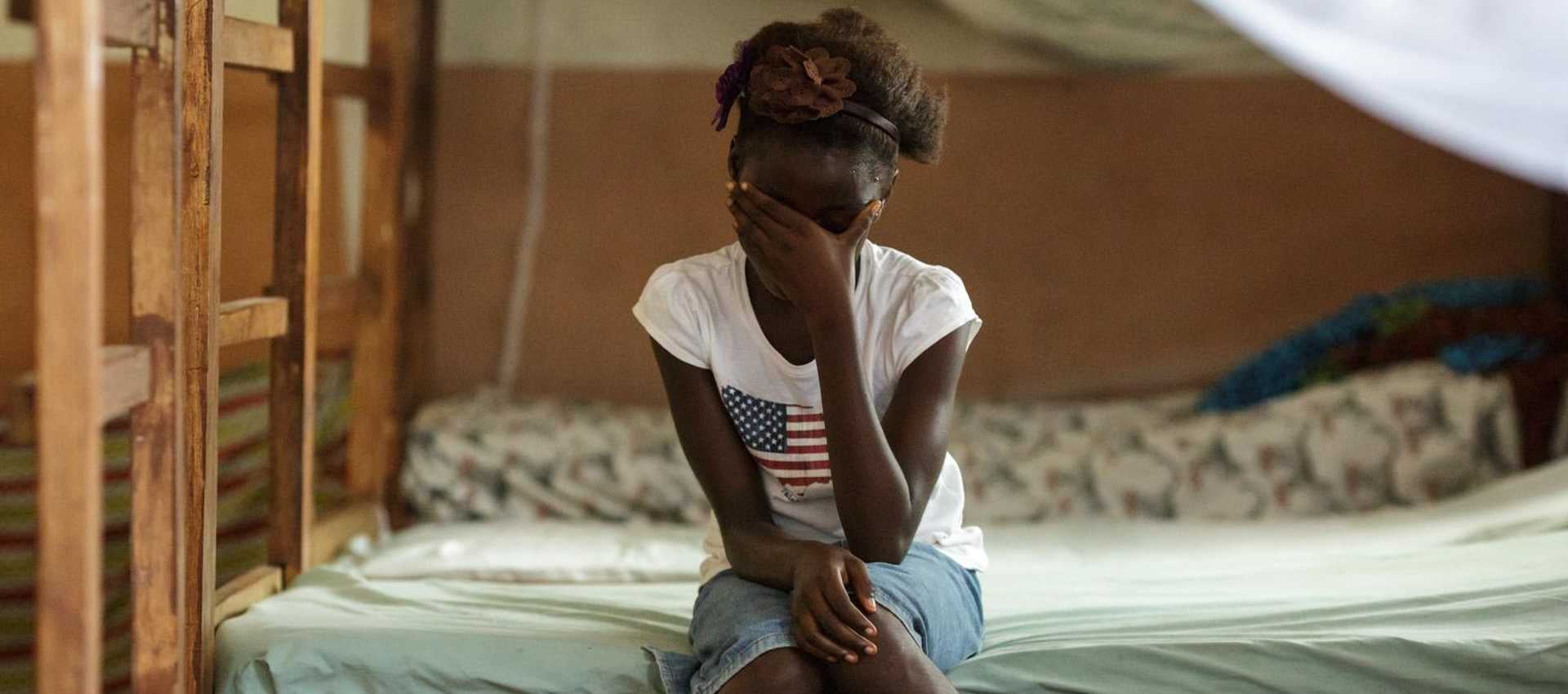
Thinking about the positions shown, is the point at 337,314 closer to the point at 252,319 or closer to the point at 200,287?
the point at 252,319

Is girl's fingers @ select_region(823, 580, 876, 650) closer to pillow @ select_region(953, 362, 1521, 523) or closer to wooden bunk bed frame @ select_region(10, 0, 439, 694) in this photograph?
wooden bunk bed frame @ select_region(10, 0, 439, 694)

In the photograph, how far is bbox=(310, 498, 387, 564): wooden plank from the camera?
2439 mm

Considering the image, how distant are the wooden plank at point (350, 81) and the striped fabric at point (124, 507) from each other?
2.02 feet

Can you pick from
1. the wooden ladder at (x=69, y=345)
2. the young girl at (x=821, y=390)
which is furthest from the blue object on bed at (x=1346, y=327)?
the wooden ladder at (x=69, y=345)

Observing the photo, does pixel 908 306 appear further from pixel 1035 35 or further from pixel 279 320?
pixel 1035 35

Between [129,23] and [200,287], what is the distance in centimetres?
41

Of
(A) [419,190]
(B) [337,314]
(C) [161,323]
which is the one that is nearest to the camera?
(C) [161,323]

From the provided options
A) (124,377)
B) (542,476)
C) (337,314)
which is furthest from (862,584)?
(337,314)

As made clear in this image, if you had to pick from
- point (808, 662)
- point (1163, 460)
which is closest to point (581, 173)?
point (1163, 460)

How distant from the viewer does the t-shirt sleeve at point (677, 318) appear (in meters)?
1.69

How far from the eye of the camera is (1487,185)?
11.0 ft

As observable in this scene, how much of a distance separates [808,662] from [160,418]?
0.69 meters

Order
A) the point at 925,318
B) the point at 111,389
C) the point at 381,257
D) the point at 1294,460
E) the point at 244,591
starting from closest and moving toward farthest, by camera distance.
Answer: the point at 111,389
the point at 925,318
the point at 244,591
the point at 381,257
the point at 1294,460

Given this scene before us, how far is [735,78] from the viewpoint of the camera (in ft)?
5.45
